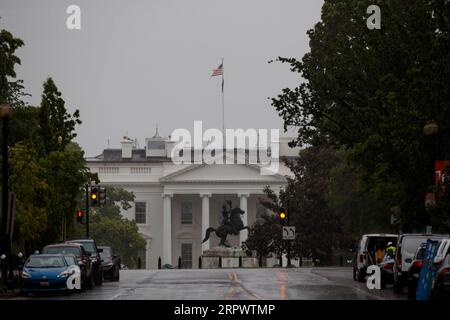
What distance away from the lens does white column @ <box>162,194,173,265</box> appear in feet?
452

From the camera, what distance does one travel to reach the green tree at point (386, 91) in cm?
4247

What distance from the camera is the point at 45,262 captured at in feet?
126

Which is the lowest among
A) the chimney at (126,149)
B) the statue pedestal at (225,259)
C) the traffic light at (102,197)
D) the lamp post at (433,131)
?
the statue pedestal at (225,259)

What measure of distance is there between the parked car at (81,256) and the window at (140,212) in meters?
99.3

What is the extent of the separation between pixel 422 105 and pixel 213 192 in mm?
95838

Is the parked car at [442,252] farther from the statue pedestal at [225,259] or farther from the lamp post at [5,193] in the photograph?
the statue pedestal at [225,259]

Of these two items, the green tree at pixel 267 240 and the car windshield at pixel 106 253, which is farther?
the green tree at pixel 267 240

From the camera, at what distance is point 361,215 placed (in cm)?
7444

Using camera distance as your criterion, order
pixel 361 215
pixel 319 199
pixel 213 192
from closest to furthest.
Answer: pixel 361 215 < pixel 319 199 < pixel 213 192

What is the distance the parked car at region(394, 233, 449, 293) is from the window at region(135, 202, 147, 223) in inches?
4178

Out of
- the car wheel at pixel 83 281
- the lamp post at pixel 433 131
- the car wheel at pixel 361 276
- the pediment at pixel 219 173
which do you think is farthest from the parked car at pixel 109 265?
the pediment at pixel 219 173

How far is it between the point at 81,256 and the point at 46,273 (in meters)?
3.90
